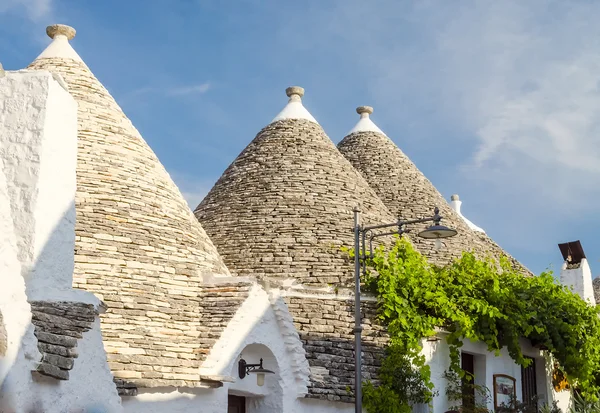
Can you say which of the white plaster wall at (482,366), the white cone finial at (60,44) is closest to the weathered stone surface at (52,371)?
the white cone finial at (60,44)

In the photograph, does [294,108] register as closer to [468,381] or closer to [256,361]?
[468,381]

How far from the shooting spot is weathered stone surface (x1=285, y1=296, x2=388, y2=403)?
45.5 ft

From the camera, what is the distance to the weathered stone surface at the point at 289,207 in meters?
15.6

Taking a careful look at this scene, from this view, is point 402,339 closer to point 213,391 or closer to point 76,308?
point 213,391

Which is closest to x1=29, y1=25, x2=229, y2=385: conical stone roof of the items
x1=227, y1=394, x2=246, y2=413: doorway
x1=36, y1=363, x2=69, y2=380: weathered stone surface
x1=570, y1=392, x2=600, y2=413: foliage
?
x1=227, y1=394, x2=246, y2=413: doorway

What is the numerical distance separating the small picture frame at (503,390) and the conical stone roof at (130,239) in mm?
5894

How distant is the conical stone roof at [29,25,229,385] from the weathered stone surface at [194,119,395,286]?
5.49ft

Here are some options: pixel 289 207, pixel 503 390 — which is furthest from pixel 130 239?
pixel 503 390

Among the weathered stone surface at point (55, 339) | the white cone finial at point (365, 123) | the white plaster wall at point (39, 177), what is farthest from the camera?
the white cone finial at point (365, 123)

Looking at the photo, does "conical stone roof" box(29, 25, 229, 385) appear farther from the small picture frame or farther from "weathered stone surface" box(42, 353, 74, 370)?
the small picture frame

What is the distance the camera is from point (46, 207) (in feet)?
31.3

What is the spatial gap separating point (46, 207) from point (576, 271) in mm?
16146

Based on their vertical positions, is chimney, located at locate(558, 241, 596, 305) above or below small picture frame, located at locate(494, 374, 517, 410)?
above

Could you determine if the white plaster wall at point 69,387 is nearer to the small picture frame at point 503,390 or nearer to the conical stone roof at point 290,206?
the conical stone roof at point 290,206
